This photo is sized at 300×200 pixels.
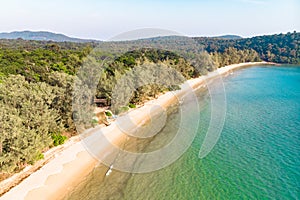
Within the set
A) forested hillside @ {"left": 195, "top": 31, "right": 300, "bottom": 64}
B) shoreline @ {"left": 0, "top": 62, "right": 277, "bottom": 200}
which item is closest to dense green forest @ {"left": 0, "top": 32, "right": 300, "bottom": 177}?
shoreline @ {"left": 0, "top": 62, "right": 277, "bottom": 200}

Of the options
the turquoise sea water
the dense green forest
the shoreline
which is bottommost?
the turquoise sea water

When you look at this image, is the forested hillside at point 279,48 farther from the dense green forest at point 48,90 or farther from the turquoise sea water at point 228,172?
the turquoise sea water at point 228,172

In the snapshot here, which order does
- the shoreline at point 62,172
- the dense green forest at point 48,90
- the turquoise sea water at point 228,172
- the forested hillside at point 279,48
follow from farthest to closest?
the forested hillside at point 279,48
the dense green forest at point 48,90
the turquoise sea water at point 228,172
the shoreline at point 62,172

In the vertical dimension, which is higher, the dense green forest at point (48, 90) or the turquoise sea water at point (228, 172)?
the dense green forest at point (48, 90)

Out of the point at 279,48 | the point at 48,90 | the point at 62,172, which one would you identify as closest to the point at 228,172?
the point at 62,172

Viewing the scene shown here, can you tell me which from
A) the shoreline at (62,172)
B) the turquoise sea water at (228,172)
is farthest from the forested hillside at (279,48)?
the shoreline at (62,172)

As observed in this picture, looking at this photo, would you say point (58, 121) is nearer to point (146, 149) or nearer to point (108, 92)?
point (146, 149)

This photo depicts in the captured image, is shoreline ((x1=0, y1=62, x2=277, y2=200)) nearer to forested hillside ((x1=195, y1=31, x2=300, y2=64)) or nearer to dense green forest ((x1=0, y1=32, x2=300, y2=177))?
Answer: dense green forest ((x1=0, y1=32, x2=300, y2=177))

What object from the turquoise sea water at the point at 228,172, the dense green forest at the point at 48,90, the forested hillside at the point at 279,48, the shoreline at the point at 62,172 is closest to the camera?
the shoreline at the point at 62,172

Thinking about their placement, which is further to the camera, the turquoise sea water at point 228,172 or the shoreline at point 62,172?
the turquoise sea water at point 228,172

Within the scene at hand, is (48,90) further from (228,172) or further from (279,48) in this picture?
(279,48)

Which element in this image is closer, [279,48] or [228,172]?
[228,172]

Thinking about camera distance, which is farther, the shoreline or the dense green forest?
the dense green forest

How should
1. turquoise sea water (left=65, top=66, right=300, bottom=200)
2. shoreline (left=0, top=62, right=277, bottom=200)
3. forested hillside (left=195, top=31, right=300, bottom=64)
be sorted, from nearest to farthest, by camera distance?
1. shoreline (left=0, top=62, right=277, bottom=200)
2. turquoise sea water (left=65, top=66, right=300, bottom=200)
3. forested hillside (left=195, top=31, right=300, bottom=64)
